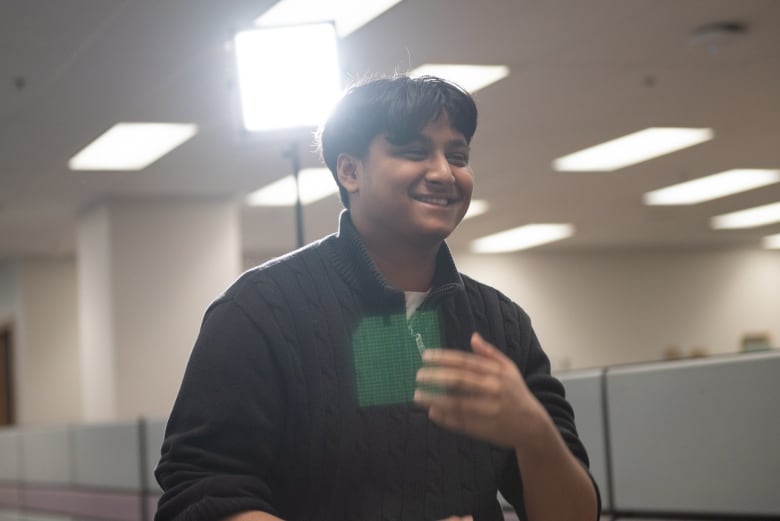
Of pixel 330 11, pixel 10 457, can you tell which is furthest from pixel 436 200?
pixel 10 457

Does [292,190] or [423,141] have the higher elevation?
[292,190]

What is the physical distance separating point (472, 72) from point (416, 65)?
481 millimetres

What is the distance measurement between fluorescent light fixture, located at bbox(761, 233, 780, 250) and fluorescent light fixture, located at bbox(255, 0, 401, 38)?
10731mm

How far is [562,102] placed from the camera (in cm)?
761

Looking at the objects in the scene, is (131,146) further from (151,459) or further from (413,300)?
(413,300)

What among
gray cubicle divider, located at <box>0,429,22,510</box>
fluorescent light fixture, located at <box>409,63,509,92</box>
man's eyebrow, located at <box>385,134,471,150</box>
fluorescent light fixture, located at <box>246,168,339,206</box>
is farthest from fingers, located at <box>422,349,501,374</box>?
fluorescent light fixture, located at <box>246,168,339,206</box>

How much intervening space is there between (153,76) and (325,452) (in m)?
5.39

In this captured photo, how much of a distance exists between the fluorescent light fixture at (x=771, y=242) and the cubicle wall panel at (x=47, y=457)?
403 inches

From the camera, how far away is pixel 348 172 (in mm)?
A: 1280

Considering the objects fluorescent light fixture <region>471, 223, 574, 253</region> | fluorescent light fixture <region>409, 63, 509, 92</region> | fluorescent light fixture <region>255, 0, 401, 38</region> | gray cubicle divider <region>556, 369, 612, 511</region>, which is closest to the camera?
gray cubicle divider <region>556, 369, 612, 511</region>

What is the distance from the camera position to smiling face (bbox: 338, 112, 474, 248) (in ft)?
3.92

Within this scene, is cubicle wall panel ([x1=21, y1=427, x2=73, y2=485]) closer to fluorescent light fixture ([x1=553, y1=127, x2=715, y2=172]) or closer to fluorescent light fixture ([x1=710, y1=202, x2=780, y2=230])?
fluorescent light fixture ([x1=553, y1=127, x2=715, y2=172])

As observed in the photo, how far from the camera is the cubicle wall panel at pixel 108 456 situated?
5496mm

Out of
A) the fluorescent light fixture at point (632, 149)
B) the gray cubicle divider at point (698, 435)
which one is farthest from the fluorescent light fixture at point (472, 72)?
the gray cubicle divider at point (698, 435)
